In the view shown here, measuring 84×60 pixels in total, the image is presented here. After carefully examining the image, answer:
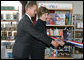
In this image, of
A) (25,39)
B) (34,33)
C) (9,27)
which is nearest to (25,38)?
(25,39)

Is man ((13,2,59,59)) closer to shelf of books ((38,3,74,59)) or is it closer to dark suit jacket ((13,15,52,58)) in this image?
dark suit jacket ((13,15,52,58))

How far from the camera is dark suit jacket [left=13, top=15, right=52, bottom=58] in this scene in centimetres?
246

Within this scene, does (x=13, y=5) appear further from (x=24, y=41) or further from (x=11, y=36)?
(x=24, y=41)

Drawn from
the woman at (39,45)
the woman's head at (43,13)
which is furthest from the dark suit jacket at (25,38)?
the woman's head at (43,13)

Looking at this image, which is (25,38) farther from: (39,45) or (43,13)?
(43,13)

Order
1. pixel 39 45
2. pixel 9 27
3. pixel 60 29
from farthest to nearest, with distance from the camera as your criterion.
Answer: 1. pixel 9 27
2. pixel 60 29
3. pixel 39 45

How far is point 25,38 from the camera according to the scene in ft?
8.09

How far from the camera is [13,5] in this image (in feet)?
24.7

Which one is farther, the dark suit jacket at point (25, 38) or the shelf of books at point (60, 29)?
the shelf of books at point (60, 29)

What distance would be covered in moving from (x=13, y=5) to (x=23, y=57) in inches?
208

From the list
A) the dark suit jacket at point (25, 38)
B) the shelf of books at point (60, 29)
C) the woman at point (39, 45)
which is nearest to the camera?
the dark suit jacket at point (25, 38)

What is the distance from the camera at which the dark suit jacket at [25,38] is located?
8.05 ft

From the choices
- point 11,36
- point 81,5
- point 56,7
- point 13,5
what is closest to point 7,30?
point 11,36

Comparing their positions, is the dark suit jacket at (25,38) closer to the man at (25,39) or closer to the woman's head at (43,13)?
the man at (25,39)
